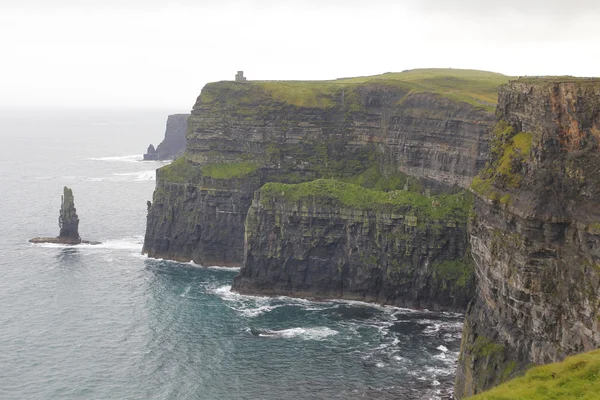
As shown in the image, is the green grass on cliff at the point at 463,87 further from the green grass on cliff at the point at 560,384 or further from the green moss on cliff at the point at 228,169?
the green grass on cliff at the point at 560,384

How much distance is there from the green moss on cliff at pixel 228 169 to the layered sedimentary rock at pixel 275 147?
0.63ft

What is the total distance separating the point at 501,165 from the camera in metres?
70.2

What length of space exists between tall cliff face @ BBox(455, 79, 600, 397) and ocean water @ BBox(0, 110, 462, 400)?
17.6 m

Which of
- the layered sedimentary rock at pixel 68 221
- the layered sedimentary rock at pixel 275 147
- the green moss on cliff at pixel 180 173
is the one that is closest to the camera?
the layered sedimentary rock at pixel 275 147

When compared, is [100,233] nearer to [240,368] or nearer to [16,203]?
[16,203]

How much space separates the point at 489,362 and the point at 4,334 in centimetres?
6487

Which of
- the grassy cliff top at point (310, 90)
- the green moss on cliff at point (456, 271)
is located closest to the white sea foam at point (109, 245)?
the grassy cliff top at point (310, 90)

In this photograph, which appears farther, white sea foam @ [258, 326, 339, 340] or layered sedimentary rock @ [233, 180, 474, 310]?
layered sedimentary rock @ [233, 180, 474, 310]

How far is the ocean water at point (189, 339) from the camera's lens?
83.5 m

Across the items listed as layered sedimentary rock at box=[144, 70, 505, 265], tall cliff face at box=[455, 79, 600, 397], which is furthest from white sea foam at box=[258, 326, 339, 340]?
layered sedimentary rock at box=[144, 70, 505, 265]

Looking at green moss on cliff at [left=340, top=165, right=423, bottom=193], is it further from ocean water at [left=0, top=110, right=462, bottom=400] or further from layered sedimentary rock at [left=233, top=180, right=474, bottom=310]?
ocean water at [left=0, top=110, right=462, bottom=400]

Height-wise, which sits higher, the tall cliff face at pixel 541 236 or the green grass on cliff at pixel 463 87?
the green grass on cliff at pixel 463 87

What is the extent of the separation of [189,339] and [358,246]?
1342 inches

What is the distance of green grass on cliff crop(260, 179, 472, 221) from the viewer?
385ft
